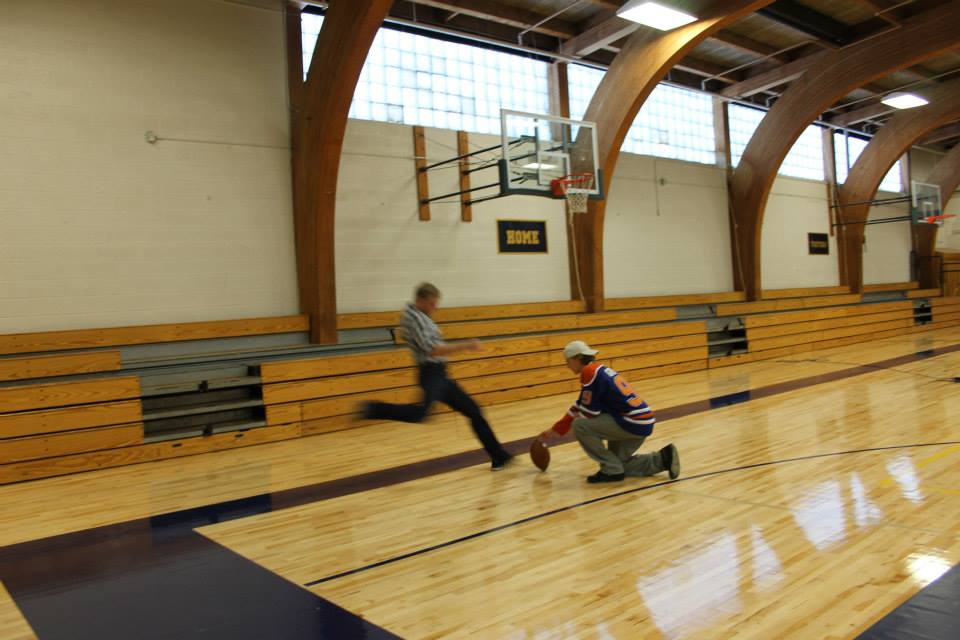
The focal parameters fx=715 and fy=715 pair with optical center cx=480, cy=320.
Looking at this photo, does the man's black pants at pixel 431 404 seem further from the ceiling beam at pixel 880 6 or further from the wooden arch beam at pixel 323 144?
the ceiling beam at pixel 880 6

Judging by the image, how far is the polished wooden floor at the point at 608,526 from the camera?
3.14 m

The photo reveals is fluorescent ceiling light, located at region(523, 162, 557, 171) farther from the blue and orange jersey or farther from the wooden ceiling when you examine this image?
the blue and orange jersey

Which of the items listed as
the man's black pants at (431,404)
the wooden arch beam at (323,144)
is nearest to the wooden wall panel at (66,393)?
the wooden arch beam at (323,144)

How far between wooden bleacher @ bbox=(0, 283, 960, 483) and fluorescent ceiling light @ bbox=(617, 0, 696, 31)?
188 inches

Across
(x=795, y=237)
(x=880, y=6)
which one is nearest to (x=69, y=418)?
(x=880, y=6)

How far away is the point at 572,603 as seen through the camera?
325 cm

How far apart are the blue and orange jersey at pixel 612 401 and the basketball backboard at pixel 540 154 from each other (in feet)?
17.6

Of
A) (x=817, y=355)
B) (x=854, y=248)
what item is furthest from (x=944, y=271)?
(x=817, y=355)

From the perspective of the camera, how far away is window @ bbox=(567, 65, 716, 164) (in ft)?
44.8

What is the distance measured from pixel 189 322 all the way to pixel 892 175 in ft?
70.7

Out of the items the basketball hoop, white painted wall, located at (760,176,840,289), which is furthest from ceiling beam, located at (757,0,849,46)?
the basketball hoop

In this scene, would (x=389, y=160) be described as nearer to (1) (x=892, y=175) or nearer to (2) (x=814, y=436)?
(2) (x=814, y=436)

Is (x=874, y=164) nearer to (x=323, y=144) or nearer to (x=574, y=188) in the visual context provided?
(x=574, y=188)

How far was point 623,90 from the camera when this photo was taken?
12.5 m
